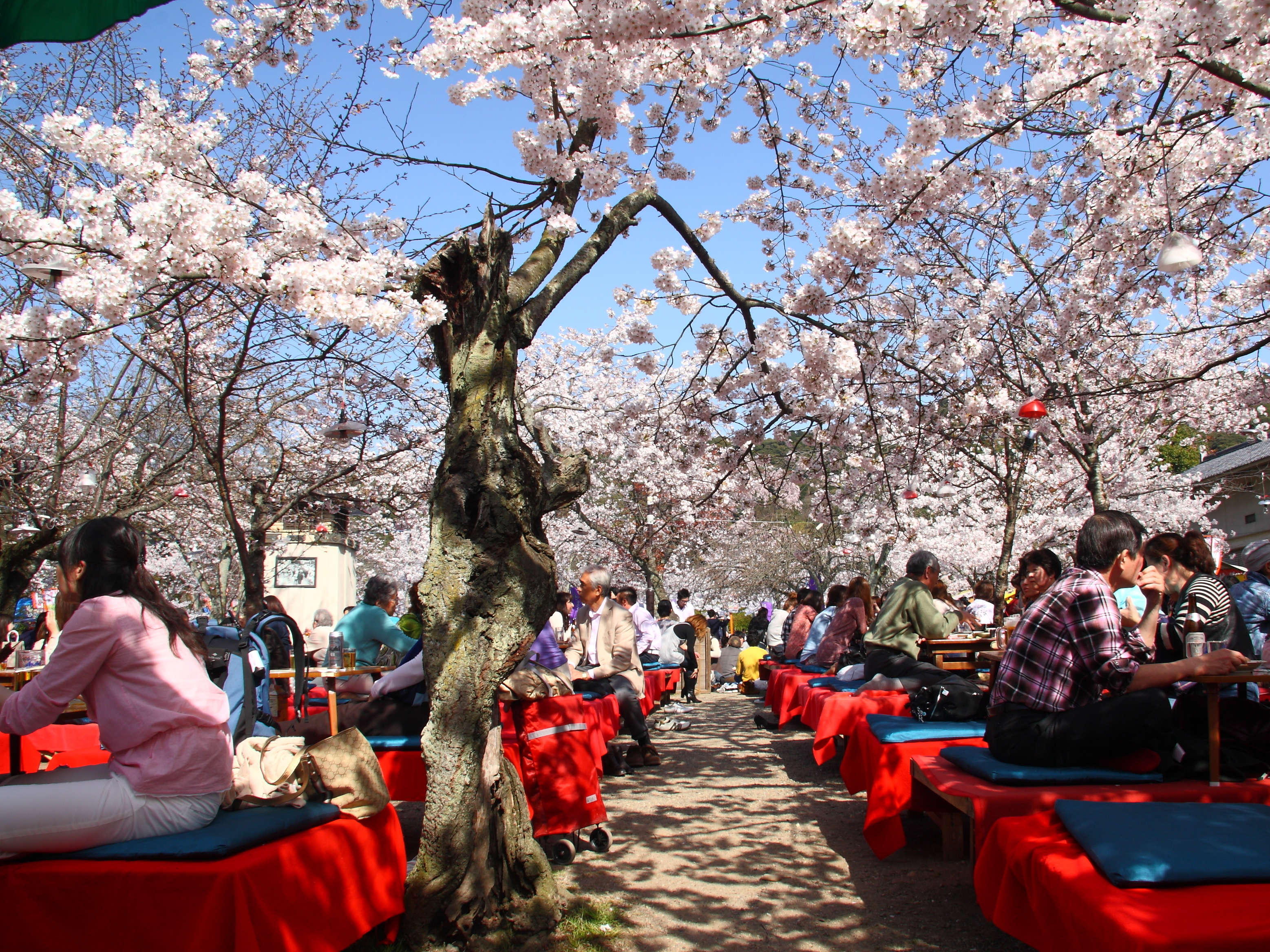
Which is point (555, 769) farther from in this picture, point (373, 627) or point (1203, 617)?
point (1203, 617)

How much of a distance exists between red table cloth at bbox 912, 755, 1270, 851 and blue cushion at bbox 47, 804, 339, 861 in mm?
2480

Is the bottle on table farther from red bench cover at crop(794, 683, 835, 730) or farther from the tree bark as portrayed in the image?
the tree bark

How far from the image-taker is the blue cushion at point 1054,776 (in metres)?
3.38

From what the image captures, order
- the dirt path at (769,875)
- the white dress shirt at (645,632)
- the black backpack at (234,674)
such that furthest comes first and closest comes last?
the white dress shirt at (645,632) → the black backpack at (234,674) → the dirt path at (769,875)

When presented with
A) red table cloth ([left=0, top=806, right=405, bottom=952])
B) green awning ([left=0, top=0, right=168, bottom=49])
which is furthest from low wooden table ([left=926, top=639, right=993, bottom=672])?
green awning ([left=0, top=0, right=168, bottom=49])

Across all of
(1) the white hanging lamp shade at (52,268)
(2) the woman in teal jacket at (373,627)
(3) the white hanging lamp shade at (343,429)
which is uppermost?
(3) the white hanging lamp shade at (343,429)

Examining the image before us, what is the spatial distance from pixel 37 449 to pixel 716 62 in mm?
10586

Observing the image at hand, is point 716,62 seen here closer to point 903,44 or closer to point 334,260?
point 903,44

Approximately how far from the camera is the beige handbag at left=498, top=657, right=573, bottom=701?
4.73m

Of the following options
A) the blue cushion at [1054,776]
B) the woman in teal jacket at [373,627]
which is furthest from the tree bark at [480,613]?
the woman in teal jacket at [373,627]

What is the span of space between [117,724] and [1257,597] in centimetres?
604

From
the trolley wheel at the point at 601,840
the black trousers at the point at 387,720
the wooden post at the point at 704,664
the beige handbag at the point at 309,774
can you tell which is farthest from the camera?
the wooden post at the point at 704,664

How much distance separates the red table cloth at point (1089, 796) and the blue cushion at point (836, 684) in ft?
11.2

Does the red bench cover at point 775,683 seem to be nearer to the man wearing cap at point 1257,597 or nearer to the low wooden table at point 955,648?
the low wooden table at point 955,648
